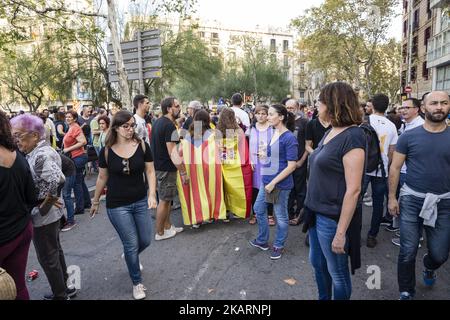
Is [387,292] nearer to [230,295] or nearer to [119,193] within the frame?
[230,295]

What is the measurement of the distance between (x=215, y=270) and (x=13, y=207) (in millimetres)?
2192

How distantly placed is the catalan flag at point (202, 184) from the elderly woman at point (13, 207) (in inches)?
106

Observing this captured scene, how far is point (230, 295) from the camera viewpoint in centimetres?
325

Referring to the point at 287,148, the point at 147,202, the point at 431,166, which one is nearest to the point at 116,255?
the point at 147,202

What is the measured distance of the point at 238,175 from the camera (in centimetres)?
532

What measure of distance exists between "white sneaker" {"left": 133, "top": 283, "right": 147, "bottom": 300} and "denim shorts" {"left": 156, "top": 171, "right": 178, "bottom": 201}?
1615 millimetres

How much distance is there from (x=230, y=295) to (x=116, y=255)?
5.92 ft

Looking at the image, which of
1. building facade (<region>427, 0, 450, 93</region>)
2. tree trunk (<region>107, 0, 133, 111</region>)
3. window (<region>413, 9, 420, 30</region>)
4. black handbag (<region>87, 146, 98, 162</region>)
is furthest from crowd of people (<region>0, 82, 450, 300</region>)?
window (<region>413, 9, 420, 30</region>)

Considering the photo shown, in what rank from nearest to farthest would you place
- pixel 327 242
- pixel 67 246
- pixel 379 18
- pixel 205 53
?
pixel 327 242 → pixel 67 246 → pixel 205 53 → pixel 379 18

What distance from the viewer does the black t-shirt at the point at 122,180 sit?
3.15 meters

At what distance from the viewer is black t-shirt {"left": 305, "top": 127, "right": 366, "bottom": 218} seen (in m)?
2.25

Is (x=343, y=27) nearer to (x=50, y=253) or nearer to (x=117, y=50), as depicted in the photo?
(x=117, y=50)

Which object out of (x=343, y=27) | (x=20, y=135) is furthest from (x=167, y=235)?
(x=343, y=27)
